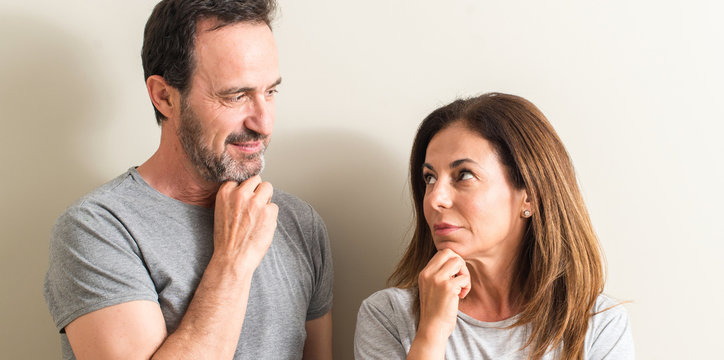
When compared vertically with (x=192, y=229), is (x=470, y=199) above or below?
above

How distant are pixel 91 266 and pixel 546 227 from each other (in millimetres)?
1035

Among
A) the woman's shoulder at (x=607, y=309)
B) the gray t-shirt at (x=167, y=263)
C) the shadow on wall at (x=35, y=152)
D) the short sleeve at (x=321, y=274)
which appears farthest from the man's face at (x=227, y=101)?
the woman's shoulder at (x=607, y=309)

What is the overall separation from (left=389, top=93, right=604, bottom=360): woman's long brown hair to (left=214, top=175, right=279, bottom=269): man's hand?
1.39 feet

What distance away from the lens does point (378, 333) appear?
1.52 m

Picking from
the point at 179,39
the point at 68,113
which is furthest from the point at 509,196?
the point at 68,113

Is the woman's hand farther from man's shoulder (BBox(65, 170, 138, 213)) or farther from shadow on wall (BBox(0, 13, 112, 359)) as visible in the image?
shadow on wall (BBox(0, 13, 112, 359))

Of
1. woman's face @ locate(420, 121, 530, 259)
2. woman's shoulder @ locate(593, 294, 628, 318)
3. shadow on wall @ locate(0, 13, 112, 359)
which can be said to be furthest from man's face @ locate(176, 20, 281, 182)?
woman's shoulder @ locate(593, 294, 628, 318)

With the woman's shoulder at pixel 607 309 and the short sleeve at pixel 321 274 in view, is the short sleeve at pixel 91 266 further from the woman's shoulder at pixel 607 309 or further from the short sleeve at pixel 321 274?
the woman's shoulder at pixel 607 309

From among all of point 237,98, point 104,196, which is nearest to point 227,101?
point 237,98

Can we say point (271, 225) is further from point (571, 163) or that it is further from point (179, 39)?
point (571, 163)

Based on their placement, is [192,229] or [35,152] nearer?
[192,229]

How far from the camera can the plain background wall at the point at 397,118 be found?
1.62 metres

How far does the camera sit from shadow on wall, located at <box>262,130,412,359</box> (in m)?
1.84

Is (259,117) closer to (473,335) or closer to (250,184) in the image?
(250,184)
